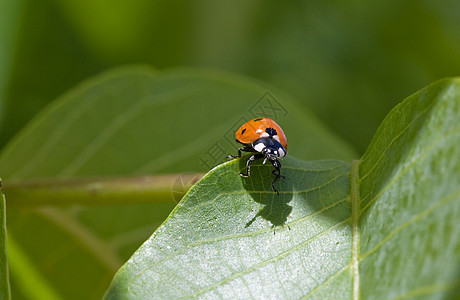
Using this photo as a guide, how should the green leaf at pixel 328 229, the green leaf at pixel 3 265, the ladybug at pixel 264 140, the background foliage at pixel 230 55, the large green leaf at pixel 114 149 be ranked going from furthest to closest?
the background foliage at pixel 230 55, the large green leaf at pixel 114 149, the ladybug at pixel 264 140, the green leaf at pixel 3 265, the green leaf at pixel 328 229

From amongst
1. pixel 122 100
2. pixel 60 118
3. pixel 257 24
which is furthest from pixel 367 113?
pixel 60 118

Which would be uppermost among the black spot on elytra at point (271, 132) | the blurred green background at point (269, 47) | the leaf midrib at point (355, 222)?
the blurred green background at point (269, 47)

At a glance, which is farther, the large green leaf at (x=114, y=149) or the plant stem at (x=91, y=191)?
the large green leaf at (x=114, y=149)

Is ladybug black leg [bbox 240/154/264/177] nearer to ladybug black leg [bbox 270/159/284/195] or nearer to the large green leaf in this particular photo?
ladybug black leg [bbox 270/159/284/195]

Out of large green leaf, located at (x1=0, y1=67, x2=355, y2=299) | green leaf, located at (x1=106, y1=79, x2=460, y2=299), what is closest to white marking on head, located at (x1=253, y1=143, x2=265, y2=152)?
green leaf, located at (x1=106, y1=79, x2=460, y2=299)

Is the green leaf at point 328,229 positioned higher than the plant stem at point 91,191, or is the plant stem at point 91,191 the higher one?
the plant stem at point 91,191

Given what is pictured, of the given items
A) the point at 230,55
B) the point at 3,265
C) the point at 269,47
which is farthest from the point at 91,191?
the point at 269,47

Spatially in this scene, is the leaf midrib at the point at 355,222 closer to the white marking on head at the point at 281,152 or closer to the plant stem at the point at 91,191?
the white marking on head at the point at 281,152

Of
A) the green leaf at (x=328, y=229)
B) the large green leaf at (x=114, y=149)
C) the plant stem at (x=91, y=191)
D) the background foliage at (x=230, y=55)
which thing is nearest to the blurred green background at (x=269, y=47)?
the background foliage at (x=230, y=55)
